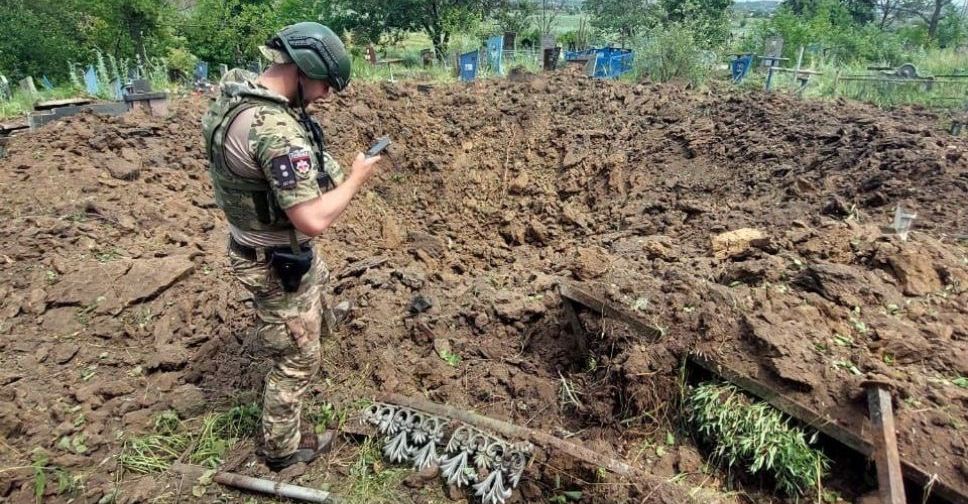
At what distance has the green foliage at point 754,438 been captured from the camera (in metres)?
2.35

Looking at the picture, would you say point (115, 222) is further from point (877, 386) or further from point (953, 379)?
point (953, 379)

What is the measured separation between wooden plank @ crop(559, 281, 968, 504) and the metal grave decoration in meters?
0.91

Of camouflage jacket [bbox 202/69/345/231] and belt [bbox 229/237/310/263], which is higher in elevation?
camouflage jacket [bbox 202/69/345/231]

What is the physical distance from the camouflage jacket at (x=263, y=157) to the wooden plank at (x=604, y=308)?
1589mm

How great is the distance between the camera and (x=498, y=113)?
790 cm

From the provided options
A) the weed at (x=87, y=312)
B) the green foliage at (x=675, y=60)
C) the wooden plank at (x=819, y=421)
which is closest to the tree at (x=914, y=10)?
the green foliage at (x=675, y=60)

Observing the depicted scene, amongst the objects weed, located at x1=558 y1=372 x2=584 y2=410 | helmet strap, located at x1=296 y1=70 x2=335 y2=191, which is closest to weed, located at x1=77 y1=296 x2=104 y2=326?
helmet strap, located at x1=296 y1=70 x2=335 y2=191

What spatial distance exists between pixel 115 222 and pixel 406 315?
292 centimetres

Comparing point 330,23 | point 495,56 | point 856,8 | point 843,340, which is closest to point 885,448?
point 843,340

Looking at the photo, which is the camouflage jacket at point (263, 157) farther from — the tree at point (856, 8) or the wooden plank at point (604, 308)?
the tree at point (856, 8)

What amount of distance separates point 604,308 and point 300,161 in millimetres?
1849

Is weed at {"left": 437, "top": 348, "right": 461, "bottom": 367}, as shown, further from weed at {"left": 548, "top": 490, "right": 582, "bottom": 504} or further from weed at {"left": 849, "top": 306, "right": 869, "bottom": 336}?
weed at {"left": 849, "top": 306, "right": 869, "bottom": 336}

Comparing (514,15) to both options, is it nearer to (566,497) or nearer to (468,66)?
(468,66)

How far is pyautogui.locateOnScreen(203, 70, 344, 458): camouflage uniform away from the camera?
2123 mm
